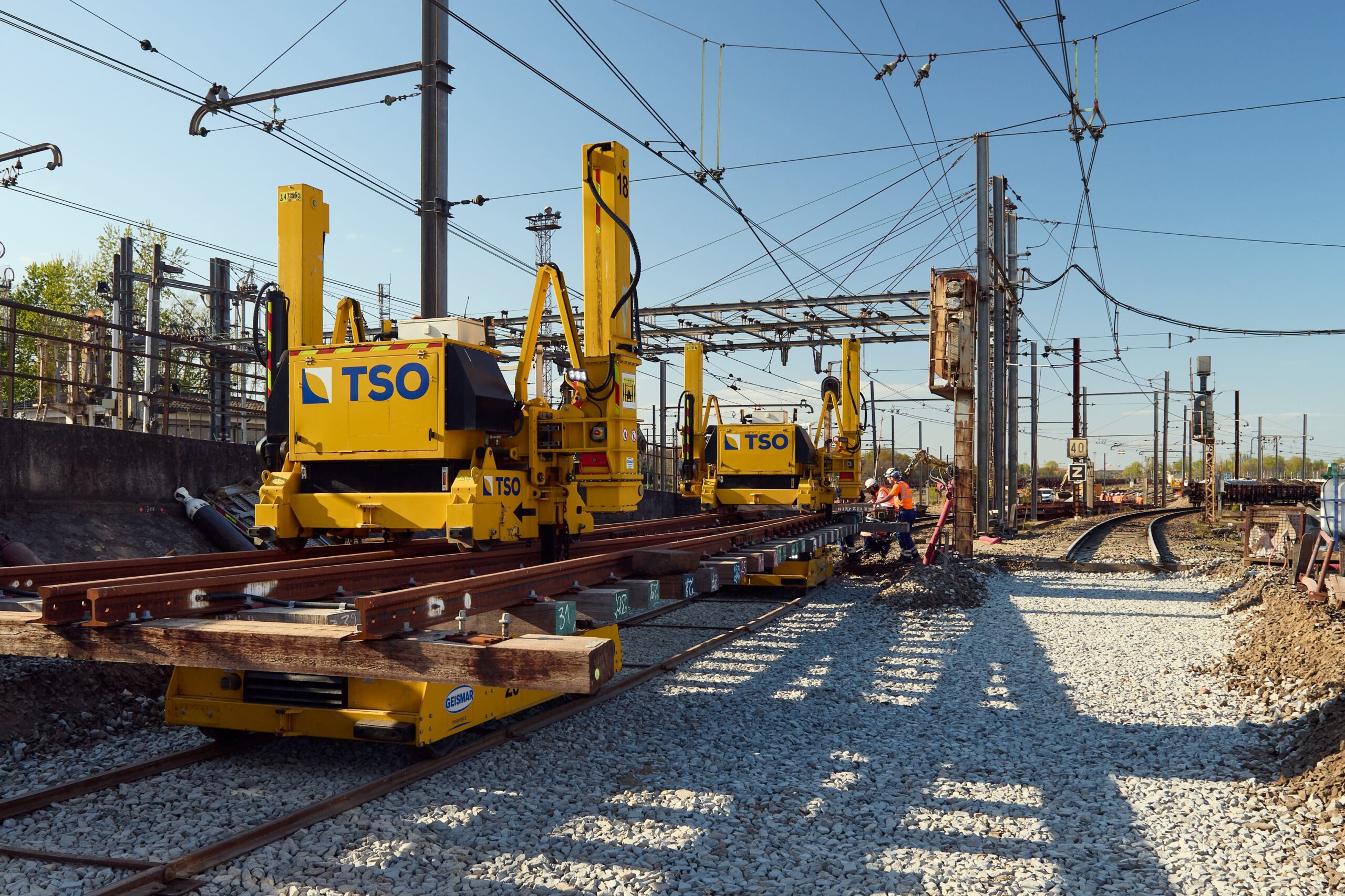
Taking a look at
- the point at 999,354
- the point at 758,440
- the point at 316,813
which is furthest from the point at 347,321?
the point at 999,354

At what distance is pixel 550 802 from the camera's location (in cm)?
507

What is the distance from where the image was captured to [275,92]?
39.4 feet

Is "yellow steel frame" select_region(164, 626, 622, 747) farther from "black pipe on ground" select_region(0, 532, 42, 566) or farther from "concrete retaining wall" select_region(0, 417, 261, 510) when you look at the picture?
"concrete retaining wall" select_region(0, 417, 261, 510)

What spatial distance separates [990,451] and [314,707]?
24111mm

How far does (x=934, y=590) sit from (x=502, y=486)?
302 inches

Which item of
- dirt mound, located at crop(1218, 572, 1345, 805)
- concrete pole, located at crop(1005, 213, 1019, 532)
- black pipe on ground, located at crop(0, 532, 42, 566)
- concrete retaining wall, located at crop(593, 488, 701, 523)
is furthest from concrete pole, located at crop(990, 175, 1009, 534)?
black pipe on ground, located at crop(0, 532, 42, 566)

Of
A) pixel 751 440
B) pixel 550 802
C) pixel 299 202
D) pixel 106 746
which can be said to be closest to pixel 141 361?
pixel 751 440

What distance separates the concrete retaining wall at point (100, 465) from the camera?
9.91m

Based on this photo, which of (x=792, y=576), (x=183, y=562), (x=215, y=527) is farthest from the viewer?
(x=792, y=576)

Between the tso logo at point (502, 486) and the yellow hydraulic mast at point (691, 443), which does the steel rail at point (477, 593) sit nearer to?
the tso logo at point (502, 486)

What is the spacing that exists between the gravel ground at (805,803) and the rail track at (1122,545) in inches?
463

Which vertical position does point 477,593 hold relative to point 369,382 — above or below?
below

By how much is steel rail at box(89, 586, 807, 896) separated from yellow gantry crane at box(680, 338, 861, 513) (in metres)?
9.32

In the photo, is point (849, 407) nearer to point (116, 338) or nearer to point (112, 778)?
point (112, 778)
